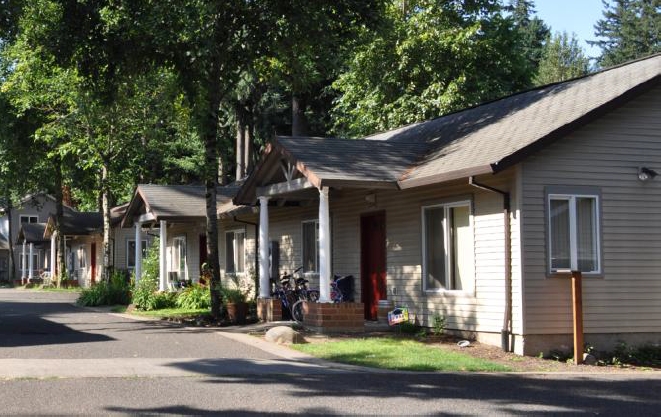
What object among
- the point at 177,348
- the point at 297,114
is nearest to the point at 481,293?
the point at 177,348

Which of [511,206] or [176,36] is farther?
[176,36]

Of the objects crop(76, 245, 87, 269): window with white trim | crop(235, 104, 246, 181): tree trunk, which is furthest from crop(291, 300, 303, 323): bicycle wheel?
crop(76, 245, 87, 269): window with white trim

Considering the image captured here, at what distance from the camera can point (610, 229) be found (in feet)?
48.9

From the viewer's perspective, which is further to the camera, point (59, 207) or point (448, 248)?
point (59, 207)

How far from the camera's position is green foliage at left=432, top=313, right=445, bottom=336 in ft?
52.4

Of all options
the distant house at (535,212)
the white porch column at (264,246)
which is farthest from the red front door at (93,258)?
the distant house at (535,212)

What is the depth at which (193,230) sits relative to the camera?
31094 millimetres

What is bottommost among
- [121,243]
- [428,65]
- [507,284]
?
[507,284]

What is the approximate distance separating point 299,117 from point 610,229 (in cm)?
2753

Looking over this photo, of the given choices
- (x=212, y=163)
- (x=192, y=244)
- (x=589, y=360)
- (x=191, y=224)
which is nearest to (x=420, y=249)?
(x=589, y=360)

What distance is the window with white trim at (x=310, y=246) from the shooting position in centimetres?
2133

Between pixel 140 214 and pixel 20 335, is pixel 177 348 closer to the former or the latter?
pixel 20 335

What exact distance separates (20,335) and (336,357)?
705cm

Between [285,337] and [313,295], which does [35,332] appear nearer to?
[285,337]
